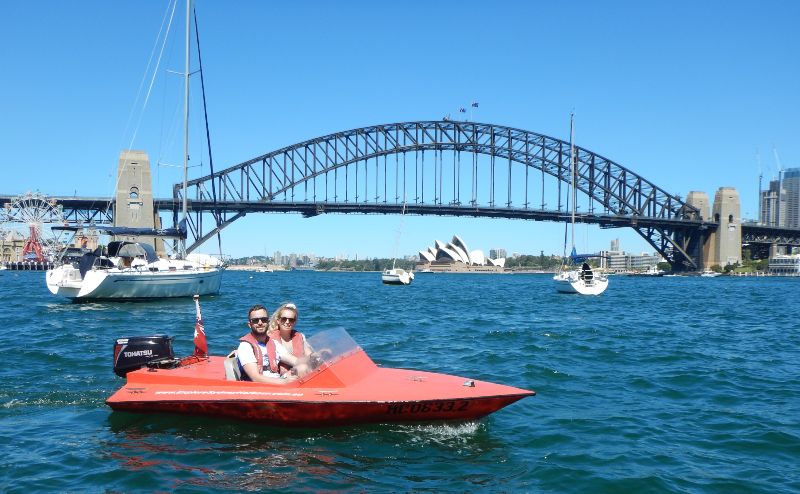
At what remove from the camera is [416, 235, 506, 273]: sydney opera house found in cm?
13300

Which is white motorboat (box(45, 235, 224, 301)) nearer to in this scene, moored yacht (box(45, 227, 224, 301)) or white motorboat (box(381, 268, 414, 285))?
moored yacht (box(45, 227, 224, 301))

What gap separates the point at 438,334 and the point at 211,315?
8.30 metres

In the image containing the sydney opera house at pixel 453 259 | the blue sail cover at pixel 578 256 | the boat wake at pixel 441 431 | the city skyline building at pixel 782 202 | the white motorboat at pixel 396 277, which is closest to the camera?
the boat wake at pixel 441 431

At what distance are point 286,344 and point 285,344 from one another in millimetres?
13

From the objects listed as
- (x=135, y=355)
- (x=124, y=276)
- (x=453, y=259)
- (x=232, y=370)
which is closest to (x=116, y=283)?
(x=124, y=276)

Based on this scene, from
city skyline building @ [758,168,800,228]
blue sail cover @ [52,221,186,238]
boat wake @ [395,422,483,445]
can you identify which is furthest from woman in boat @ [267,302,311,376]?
city skyline building @ [758,168,800,228]

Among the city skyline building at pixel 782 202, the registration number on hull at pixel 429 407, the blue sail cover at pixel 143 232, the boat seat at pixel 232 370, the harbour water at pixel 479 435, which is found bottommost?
the harbour water at pixel 479 435

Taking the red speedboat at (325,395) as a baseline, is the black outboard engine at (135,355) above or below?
above

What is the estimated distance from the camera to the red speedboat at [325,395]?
742 centimetres

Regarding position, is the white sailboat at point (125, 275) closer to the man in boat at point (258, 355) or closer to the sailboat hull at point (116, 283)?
the sailboat hull at point (116, 283)

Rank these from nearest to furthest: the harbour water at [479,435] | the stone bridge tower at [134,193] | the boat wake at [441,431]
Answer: the harbour water at [479,435] → the boat wake at [441,431] → the stone bridge tower at [134,193]

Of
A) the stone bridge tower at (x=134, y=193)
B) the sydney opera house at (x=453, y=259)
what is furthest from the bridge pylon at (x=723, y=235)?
the stone bridge tower at (x=134, y=193)

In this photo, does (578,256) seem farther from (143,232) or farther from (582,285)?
(143,232)

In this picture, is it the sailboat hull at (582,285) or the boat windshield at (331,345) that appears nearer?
the boat windshield at (331,345)
